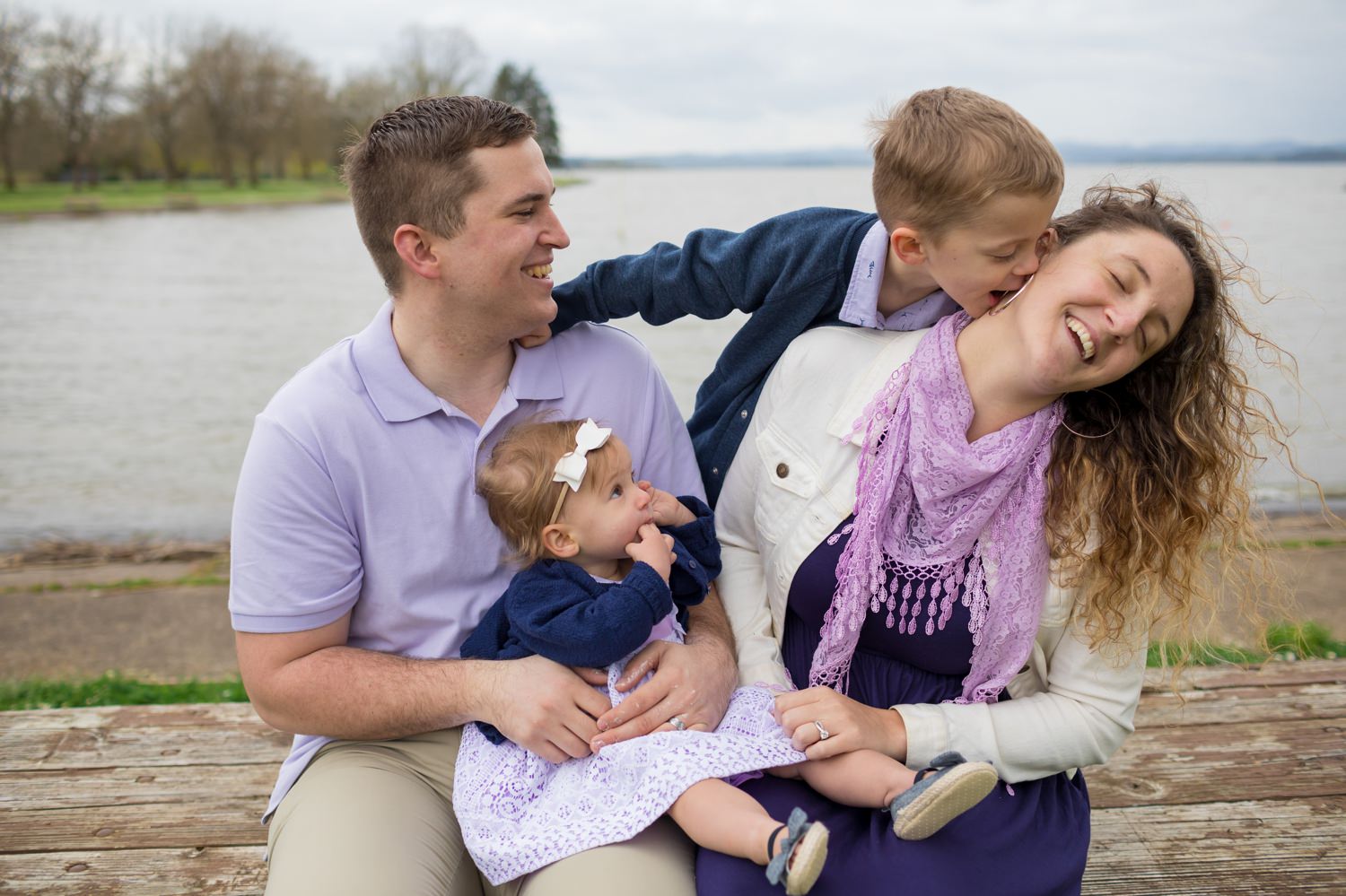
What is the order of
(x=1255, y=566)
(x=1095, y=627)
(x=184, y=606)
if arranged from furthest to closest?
(x=184, y=606) < (x=1255, y=566) < (x=1095, y=627)

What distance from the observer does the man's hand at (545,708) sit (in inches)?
77.5

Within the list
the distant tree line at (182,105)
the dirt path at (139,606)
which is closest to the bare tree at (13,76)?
the distant tree line at (182,105)

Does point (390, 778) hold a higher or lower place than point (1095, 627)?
lower

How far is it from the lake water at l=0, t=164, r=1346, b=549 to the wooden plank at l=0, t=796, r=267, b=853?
91.6 inches

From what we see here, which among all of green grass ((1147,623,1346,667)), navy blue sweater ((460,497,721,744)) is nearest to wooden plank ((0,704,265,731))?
navy blue sweater ((460,497,721,744))

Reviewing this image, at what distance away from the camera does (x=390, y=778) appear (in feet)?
6.88

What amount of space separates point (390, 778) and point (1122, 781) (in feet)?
6.07

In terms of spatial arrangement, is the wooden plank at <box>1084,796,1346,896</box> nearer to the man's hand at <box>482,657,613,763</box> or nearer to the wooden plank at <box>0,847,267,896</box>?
the man's hand at <box>482,657,613,763</box>

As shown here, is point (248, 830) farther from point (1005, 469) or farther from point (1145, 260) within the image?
point (1145, 260)

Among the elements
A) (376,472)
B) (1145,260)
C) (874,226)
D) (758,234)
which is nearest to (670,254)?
(758,234)

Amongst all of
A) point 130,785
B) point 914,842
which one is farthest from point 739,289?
point 130,785

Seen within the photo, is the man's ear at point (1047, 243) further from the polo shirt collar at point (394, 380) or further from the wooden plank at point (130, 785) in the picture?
the wooden plank at point (130, 785)

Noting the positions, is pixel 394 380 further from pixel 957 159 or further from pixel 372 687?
pixel 957 159

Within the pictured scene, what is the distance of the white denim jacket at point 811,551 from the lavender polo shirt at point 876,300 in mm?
37
